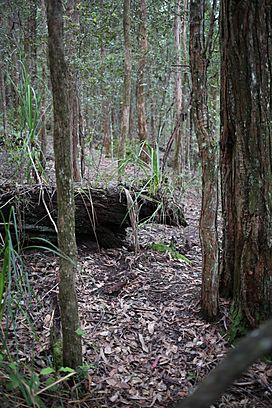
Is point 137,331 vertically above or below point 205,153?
below

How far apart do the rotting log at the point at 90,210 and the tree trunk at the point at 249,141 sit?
1217 mm

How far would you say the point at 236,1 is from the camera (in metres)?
2.79

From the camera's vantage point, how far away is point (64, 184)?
2.23m

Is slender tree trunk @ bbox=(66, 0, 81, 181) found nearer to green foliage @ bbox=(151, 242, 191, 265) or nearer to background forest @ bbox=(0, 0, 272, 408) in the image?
background forest @ bbox=(0, 0, 272, 408)

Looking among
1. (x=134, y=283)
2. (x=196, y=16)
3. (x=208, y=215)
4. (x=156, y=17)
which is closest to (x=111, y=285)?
(x=134, y=283)

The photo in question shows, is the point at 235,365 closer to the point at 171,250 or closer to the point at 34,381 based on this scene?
the point at 34,381

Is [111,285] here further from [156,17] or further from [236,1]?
[156,17]

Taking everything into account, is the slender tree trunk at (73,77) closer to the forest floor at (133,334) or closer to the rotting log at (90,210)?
the rotting log at (90,210)

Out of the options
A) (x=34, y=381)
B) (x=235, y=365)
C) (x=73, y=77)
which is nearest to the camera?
(x=235, y=365)

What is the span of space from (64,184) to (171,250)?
2470mm

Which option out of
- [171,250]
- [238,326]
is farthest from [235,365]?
[171,250]

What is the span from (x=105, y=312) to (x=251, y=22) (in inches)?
97.5

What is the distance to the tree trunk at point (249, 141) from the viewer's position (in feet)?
9.11

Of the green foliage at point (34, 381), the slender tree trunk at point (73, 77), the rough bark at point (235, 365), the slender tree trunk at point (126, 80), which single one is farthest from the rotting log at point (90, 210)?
the rough bark at point (235, 365)
